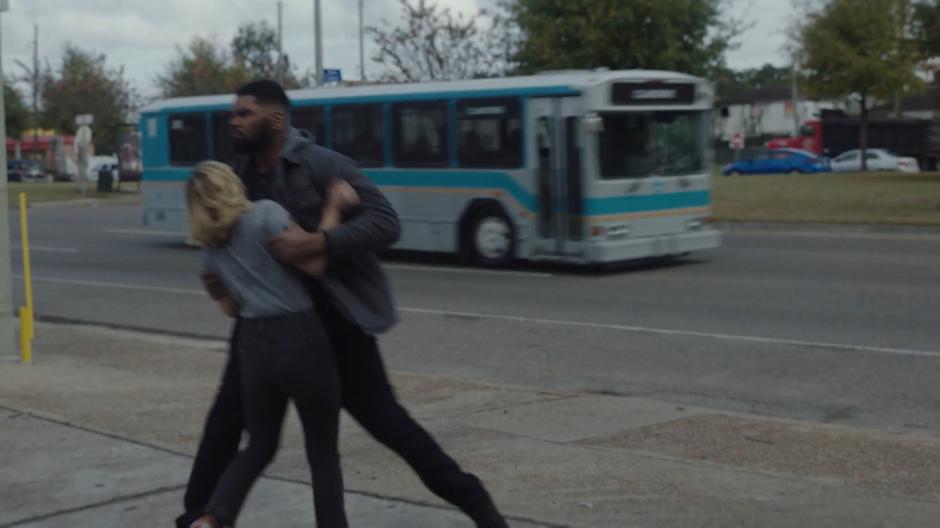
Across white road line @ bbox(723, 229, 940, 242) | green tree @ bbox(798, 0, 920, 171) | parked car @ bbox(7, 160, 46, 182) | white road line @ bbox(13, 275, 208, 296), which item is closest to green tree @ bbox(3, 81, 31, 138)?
parked car @ bbox(7, 160, 46, 182)

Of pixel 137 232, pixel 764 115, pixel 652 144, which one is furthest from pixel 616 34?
pixel 764 115

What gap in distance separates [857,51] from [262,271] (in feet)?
144

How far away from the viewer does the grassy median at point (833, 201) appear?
80.3 ft

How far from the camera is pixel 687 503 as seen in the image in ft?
20.3

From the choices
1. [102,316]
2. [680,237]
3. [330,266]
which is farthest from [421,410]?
[680,237]

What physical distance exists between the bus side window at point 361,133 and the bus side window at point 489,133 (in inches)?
64.4

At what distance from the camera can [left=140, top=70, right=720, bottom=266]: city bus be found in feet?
58.5

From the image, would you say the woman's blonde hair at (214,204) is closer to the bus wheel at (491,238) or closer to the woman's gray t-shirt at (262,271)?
the woman's gray t-shirt at (262,271)

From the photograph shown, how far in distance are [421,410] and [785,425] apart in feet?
7.61

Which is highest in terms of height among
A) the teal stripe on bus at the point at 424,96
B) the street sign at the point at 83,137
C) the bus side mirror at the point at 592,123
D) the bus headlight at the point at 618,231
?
the street sign at the point at 83,137

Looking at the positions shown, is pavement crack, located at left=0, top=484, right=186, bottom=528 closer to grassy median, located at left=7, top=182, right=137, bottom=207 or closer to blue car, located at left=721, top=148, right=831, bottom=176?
grassy median, located at left=7, top=182, right=137, bottom=207

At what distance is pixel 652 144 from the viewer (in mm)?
18547

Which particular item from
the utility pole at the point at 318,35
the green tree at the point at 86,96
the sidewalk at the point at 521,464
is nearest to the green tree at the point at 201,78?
the green tree at the point at 86,96

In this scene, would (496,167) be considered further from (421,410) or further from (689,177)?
(421,410)
